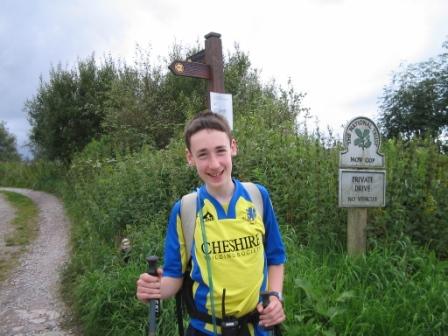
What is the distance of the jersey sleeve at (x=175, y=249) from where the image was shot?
1.84 metres

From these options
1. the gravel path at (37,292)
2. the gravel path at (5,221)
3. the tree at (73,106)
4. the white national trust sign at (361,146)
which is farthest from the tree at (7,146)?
the white national trust sign at (361,146)

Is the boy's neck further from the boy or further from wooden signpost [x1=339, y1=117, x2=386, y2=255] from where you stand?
wooden signpost [x1=339, y1=117, x2=386, y2=255]

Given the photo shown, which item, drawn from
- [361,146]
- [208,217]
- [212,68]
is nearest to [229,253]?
[208,217]

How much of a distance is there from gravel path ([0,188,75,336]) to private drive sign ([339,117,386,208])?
3.18 m

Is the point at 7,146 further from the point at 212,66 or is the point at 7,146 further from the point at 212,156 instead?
the point at 212,156

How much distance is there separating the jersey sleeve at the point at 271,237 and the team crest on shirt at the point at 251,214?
0.28ft

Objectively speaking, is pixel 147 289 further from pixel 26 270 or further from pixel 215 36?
pixel 26 270

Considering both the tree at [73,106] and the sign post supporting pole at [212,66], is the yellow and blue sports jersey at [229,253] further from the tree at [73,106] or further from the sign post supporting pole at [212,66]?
the tree at [73,106]

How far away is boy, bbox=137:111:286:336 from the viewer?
5.71 ft

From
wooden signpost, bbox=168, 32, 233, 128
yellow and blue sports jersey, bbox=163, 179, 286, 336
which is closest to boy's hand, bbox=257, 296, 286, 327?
yellow and blue sports jersey, bbox=163, 179, 286, 336

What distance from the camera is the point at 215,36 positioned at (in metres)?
6.09

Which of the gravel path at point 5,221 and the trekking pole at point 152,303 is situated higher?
the trekking pole at point 152,303

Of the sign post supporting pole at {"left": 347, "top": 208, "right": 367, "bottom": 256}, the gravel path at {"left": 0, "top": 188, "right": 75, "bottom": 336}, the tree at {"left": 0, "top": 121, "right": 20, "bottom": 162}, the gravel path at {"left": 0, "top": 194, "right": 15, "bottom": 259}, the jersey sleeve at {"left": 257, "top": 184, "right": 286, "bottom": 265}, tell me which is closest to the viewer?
the jersey sleeve at {"left": 257, "top": 184, "right": 286, "bottom": 265}

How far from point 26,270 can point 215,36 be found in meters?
4.68
